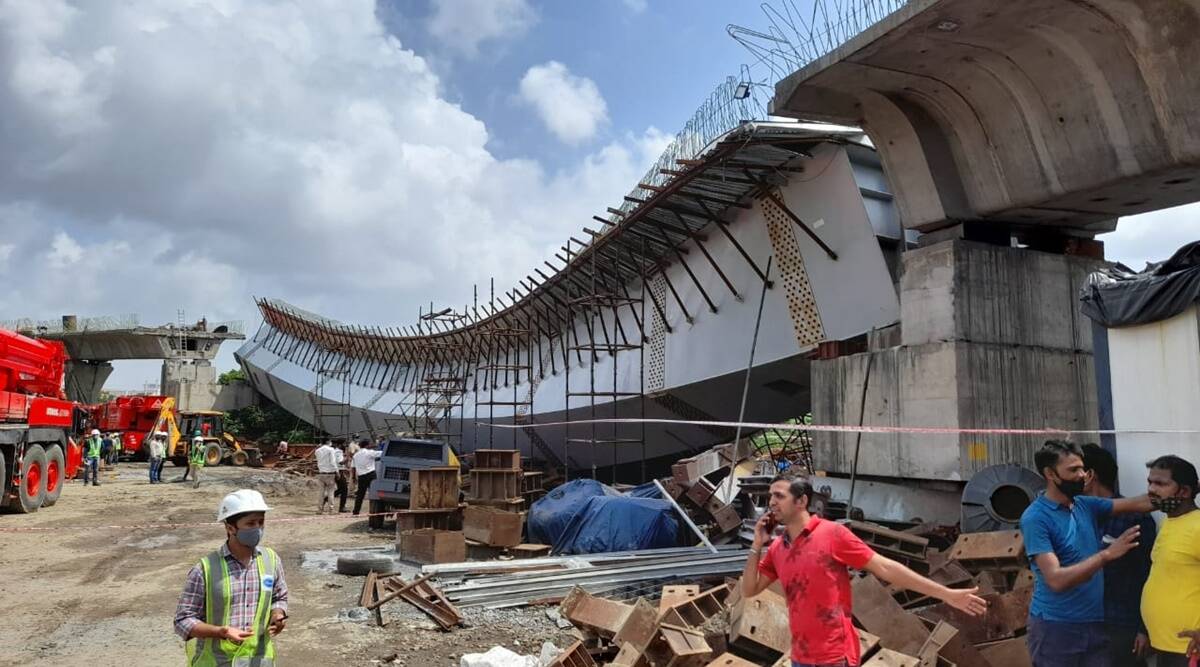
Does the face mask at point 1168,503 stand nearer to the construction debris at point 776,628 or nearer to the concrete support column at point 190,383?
the construction debris at point 776,628

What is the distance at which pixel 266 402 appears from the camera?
54.9m

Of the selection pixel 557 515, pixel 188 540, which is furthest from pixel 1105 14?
pixel 188 540

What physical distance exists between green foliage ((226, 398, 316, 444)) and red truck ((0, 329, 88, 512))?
32.2 metres

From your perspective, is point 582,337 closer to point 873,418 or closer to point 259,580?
point 873,418

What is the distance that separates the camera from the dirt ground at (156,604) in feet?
22.3

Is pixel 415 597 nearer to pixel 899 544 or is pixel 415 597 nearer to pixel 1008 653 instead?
pixel 899 544

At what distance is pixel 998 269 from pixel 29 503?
18.5m

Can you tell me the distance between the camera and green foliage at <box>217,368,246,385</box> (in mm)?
56703

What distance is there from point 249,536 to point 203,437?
1359 inches

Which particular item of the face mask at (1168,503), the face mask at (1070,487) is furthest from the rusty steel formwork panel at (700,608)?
the face mask at (1168,503)

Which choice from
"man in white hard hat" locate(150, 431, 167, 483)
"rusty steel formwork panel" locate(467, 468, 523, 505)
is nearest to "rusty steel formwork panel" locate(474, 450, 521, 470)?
"rusty steel formwork panel" locate(467, 468, 523, 505)

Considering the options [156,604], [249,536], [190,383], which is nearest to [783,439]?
[156,604]

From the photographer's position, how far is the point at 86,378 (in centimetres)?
5522

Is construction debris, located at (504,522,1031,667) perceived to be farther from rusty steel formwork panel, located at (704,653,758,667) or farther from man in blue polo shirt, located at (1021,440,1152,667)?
man in blue polo shirt, located at (1021,440,1152,667)
